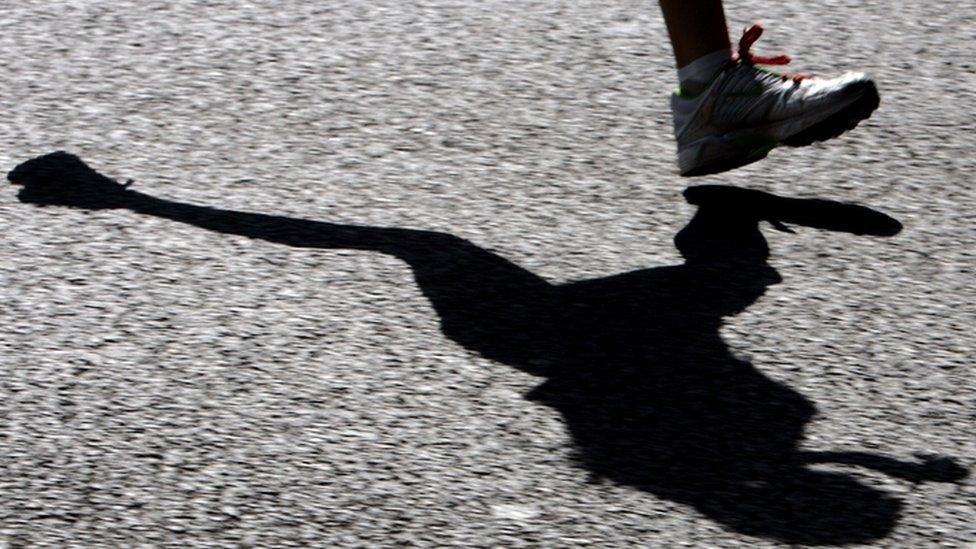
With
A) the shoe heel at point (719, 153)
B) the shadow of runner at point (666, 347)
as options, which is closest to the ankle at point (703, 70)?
the shoe heel at point (719, 153)

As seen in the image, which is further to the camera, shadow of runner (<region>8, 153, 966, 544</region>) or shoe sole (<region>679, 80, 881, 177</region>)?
shoe sole (<region>679, 80, 881, 177</region>)

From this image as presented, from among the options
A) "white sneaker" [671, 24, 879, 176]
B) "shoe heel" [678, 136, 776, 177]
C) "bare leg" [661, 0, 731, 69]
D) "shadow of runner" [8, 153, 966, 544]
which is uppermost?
"bare leg" [661, 0, 731, 69]

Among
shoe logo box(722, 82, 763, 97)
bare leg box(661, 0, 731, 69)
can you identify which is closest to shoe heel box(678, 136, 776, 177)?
shoe logo box(722, 82, 763, 97)

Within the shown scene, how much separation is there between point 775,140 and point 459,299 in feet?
2.89

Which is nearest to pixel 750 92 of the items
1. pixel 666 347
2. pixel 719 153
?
pixel 719 153

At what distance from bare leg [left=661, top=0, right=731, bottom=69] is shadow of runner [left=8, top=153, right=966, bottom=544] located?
341 mm

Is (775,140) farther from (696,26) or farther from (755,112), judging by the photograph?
(696,26)

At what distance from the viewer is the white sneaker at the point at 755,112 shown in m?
3.31

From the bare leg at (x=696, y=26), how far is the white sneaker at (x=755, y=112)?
2.6 inches

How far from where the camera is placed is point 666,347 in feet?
9.52

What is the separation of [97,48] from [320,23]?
0.65 meters

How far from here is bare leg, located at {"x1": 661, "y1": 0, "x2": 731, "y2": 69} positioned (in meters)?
3.38

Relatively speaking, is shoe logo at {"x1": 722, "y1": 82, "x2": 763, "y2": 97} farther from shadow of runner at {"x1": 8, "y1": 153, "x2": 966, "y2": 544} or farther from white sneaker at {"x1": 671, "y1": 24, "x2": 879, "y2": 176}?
shadow of runner at {"x1": 8, "y1": 153, "x2": 966, "y2": 544}

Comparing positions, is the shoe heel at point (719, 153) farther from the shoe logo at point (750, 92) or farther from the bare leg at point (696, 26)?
the bare leg at point (696, 26)
